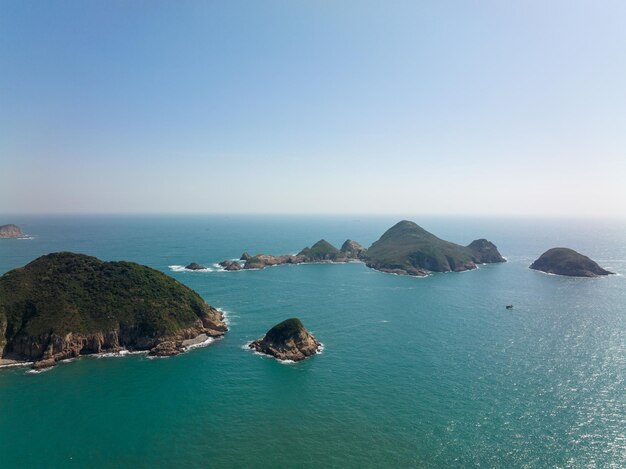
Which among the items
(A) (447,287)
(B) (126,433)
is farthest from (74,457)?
(A) (447,287)

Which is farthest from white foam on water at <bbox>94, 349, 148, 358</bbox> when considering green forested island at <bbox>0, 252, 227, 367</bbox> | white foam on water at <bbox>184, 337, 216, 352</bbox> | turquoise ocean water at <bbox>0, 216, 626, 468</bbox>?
→ white foam on water at <bbox>184, 337, 216, 352</bbox>

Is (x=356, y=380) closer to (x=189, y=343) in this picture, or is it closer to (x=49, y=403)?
(x=189, y=343)

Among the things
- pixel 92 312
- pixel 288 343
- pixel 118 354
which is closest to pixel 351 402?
pixel 288 343

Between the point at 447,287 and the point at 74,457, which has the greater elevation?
the point at 447,287

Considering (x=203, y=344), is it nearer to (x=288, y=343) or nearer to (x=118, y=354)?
(x=118, y=354)

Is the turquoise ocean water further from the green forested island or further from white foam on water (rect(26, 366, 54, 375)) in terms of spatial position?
the green forested island

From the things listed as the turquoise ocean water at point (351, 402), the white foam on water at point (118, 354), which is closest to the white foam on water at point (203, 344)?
the turquoise ocean water at point (351, 402)
